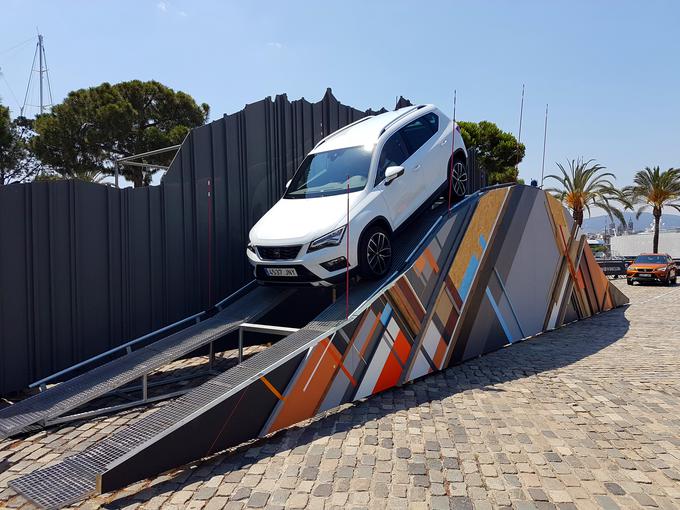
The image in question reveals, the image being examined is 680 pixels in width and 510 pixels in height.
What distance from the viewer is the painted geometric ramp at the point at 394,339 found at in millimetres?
3928

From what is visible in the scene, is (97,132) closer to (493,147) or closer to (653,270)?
(493,147)

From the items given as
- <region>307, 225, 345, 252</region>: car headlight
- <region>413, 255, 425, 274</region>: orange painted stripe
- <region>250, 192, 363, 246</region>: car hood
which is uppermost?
<region>250, 192, 363, 246</region>: car hood

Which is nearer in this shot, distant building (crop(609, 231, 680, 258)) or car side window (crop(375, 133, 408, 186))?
car side window (crop(375, 133, 408, 186))

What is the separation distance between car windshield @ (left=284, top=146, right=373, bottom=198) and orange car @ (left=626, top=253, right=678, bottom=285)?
74.5 feet

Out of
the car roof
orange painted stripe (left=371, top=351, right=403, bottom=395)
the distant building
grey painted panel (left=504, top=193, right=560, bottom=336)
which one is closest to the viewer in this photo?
orange painted stripe (left=371, top=351, right=403, bottom=395)

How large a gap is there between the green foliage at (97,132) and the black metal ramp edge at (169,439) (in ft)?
80.8

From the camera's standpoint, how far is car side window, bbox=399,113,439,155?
294 inches

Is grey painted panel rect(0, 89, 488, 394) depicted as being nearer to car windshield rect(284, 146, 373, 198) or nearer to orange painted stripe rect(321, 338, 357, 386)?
car windshield rect(284, 146, 373, 198)

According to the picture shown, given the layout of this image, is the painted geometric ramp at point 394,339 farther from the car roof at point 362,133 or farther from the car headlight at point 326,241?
the car roof at point 362,133

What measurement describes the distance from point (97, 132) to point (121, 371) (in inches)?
1022

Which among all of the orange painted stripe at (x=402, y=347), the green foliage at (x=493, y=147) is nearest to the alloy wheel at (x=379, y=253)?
the orange painted stripe at (x=402, y=347)

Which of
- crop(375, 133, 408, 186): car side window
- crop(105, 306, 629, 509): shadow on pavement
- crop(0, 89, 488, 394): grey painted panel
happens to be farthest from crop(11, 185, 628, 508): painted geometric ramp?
crop(0, 89, 488, 394): grey painted panel

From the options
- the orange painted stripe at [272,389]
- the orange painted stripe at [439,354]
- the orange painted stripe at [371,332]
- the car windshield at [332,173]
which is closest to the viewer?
the orange painted stripe at [272,389]

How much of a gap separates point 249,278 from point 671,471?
688cm
